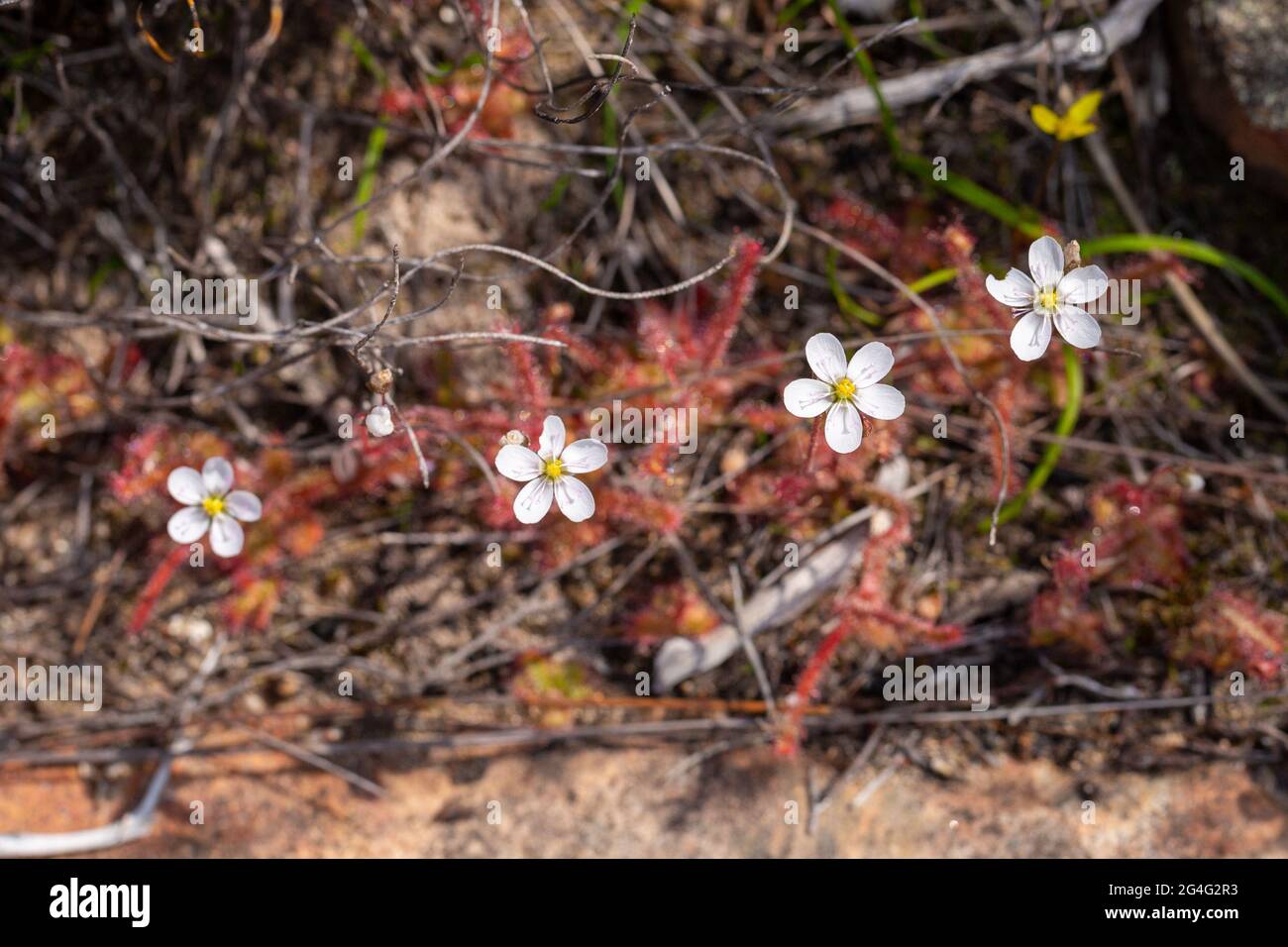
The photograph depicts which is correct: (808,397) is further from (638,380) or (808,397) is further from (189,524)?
(189,524)

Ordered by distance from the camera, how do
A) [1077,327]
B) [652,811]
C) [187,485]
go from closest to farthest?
[1077,327]
[187,485]
[652,811]

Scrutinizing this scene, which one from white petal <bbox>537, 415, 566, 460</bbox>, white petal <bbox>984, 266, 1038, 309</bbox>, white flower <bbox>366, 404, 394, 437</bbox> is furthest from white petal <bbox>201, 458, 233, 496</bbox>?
white petal <bbox>984, 266, 1038, 309</bbox>

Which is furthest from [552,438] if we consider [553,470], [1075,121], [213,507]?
[1075,121]

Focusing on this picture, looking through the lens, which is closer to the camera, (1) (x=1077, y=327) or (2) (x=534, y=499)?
(1) (x=1077, y=327)

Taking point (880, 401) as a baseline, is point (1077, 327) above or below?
above

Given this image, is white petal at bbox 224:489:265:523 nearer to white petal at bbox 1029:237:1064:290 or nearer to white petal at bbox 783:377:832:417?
white petal at bbox 783:377:832:417

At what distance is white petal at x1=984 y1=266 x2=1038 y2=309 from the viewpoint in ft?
9.52

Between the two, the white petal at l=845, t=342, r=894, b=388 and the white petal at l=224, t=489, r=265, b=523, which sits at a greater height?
the white petal at l=845, t=342, r=894, b=388

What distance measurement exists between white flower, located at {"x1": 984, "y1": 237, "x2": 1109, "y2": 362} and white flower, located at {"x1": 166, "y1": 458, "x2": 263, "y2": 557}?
8.38 ft

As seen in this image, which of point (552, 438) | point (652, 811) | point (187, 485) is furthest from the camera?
point (652, 811)

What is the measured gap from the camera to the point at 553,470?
3.17 m

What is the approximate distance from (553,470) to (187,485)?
1372mm

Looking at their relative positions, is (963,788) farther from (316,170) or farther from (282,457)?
(316,170)

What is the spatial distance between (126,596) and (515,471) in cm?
204
